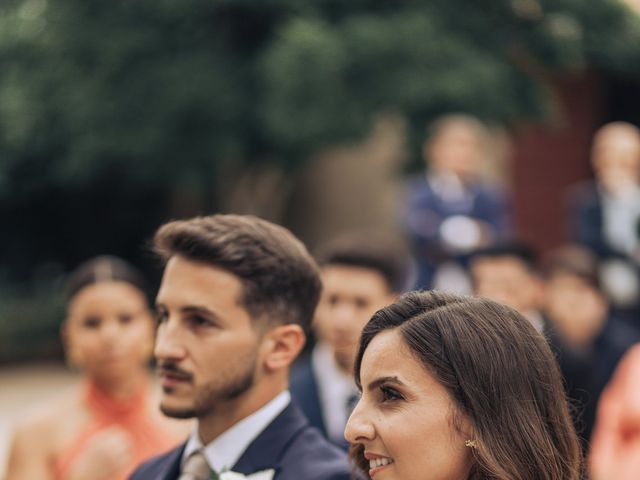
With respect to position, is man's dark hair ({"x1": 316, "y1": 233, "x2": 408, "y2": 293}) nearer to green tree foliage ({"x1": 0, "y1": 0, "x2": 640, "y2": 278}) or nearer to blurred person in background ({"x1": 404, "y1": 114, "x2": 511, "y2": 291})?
blurred person in background ({"x1": 404, "y1": 114, "x2": 511, "y2": 291})

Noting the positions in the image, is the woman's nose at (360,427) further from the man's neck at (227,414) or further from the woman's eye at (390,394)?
the man's neck at (227,414)

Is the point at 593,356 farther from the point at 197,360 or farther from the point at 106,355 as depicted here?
the point at 197,360

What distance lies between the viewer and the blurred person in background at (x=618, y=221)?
26.0ft

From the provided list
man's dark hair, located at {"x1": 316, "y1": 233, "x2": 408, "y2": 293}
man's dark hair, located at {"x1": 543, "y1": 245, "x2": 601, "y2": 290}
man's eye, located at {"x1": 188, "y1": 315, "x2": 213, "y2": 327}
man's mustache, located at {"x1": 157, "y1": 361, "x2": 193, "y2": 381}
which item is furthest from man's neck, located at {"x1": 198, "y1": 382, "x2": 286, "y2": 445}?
man's dark hair, located at {"x1": 543, "y1": 245, "x2": 601, "y2": 290}

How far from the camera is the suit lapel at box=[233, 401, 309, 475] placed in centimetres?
295

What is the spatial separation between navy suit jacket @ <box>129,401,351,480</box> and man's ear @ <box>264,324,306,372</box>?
0.41 feet

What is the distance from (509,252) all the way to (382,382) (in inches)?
179

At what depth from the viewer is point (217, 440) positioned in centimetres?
303

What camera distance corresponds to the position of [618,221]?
799 centimetres

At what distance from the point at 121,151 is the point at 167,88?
1.01 metres

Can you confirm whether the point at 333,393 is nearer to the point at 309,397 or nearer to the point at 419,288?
the point at 309,397

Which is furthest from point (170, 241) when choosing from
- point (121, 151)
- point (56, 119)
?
point (56, 119)

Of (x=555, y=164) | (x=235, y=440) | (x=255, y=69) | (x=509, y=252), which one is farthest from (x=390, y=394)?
(x=555, y=164)

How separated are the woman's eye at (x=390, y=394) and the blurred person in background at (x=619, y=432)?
298cm
